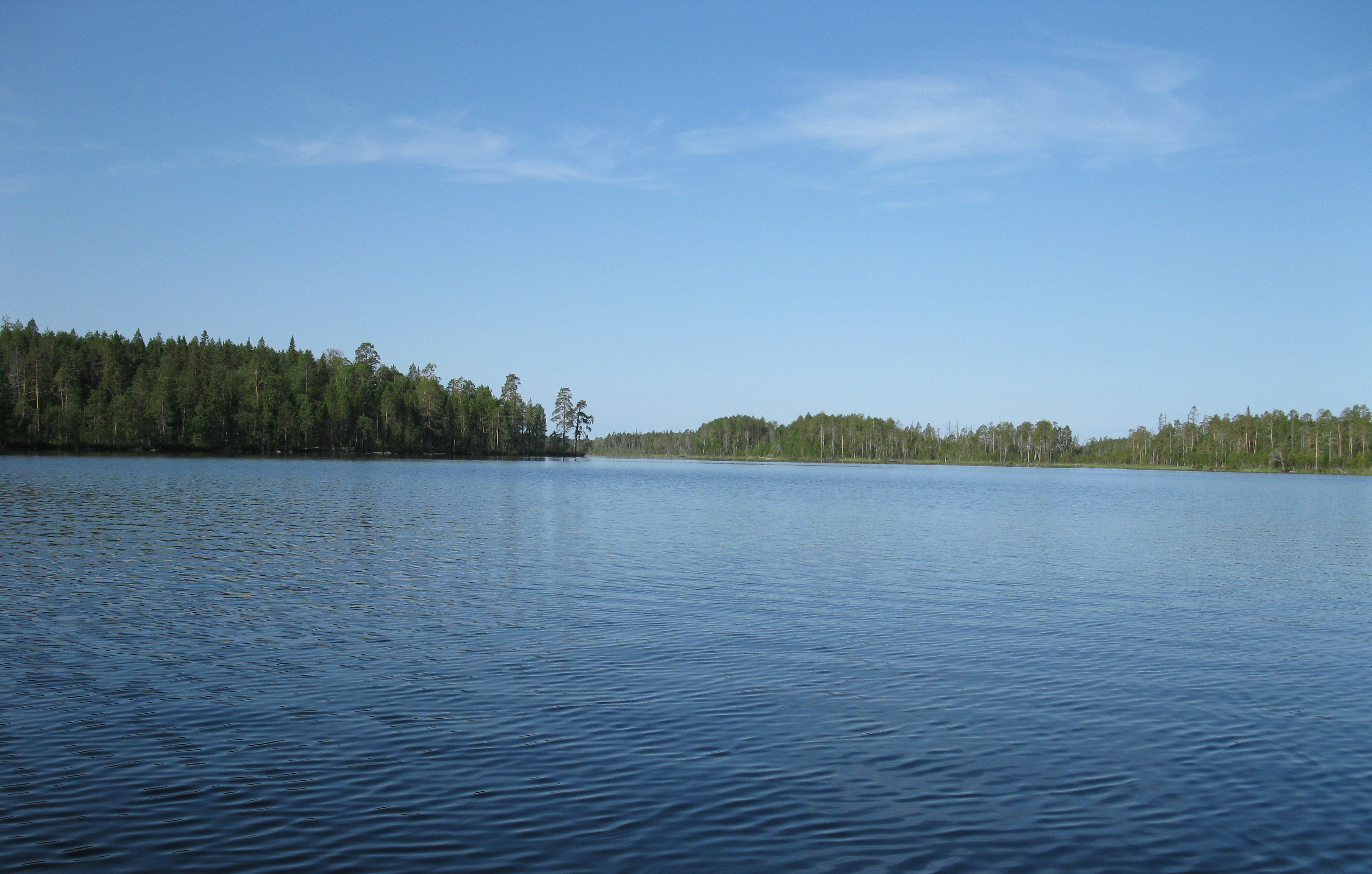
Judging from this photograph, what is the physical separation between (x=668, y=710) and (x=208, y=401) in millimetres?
155111

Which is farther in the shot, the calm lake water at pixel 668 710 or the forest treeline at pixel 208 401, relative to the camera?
the forest treeline at pixel 208 401

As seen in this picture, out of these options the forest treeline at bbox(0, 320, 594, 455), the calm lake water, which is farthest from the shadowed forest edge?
the calm lake water

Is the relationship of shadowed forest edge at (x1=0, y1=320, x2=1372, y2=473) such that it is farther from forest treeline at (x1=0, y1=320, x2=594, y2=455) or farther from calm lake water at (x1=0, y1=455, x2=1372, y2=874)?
calm lake water at (x1=0, y1=455, x2=1372, y2=874)

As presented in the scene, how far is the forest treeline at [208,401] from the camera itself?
5315 inches

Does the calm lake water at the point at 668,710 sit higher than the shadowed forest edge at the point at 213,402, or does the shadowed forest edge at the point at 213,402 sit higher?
the shadowed forest edge at the point at 213,402

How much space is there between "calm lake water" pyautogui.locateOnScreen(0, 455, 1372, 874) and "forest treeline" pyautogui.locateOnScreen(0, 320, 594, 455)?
12103 cm

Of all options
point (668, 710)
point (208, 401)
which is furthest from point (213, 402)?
point (668, 710)

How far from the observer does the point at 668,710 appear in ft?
42.5

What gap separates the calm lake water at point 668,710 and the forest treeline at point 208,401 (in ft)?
397

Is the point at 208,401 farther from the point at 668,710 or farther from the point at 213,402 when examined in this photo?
the point at 668,710

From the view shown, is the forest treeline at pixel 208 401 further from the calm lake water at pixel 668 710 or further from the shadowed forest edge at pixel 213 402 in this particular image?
the calm lake water at pixel 668 710

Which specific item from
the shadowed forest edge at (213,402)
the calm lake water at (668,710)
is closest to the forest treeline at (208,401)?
the shadowed forest edge at (213,402)

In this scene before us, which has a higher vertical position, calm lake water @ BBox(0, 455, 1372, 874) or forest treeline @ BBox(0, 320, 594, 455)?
forest treeline @ BBox(0, 320, 594, 455)

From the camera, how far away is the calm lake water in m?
8.77
